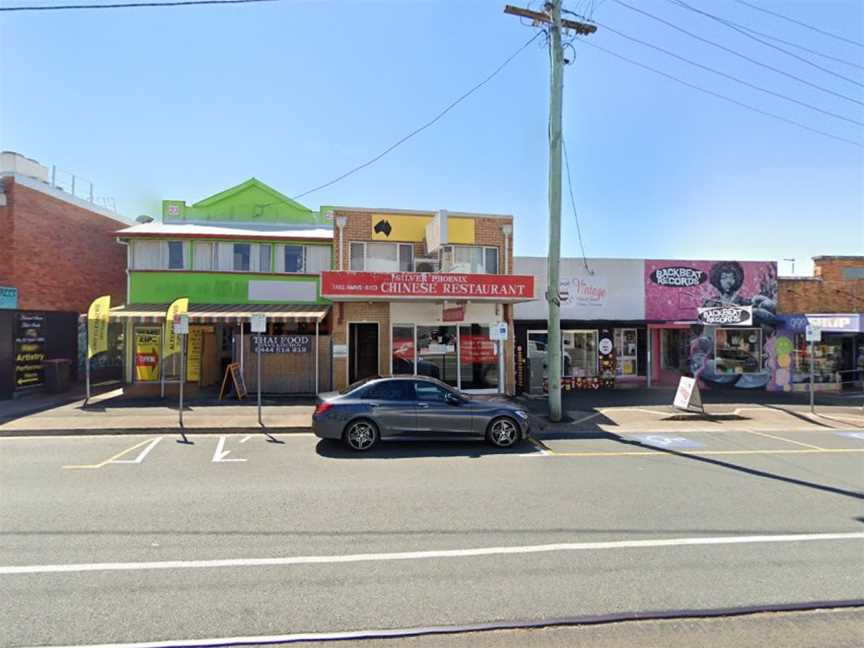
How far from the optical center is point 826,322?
666 inches

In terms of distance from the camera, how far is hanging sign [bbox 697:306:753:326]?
53.9 feet

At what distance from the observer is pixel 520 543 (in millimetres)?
4906

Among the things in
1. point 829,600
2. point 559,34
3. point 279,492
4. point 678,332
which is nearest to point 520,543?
point 829,600

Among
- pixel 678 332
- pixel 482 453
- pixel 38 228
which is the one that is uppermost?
pixel 38 228

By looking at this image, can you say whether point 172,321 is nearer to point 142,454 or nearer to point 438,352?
point 142,454

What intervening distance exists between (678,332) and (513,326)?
7245 millimetres

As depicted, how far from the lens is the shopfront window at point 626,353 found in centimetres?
1888

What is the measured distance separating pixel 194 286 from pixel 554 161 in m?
13.5

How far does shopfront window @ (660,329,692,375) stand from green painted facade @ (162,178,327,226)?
1631cm

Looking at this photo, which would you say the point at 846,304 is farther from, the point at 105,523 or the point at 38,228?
the point at 38,228

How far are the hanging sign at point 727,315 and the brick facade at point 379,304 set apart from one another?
729 centimetres

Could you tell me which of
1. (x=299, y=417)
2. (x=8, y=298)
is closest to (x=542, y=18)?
(x=299, y=417)

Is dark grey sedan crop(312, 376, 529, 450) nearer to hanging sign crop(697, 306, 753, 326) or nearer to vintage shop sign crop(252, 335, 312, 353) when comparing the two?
vintage shop sign crop(252, 335, 312, 353)

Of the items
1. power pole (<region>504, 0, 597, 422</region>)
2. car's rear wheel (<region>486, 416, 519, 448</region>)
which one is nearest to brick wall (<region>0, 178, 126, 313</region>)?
car's rear wheel (<region>486, 416, 519, 448</region>)
